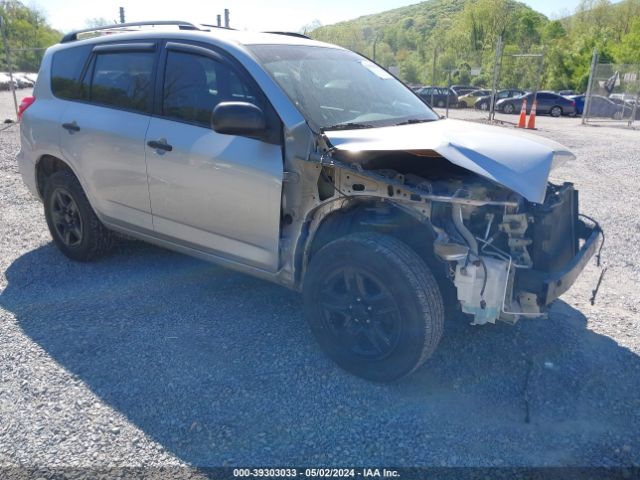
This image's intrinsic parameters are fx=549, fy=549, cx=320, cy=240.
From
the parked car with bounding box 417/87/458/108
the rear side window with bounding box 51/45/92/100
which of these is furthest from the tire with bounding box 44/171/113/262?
the parked car with bounding box 417/87/458/108

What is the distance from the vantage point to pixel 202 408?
2.92 meters

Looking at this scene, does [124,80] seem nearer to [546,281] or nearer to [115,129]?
[115,129]

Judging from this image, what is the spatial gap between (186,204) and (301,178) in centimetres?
97

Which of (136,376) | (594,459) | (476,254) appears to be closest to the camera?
(594,459)

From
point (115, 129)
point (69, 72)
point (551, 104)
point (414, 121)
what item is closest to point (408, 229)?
point (414, 121)

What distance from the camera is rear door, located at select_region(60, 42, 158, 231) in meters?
4.02

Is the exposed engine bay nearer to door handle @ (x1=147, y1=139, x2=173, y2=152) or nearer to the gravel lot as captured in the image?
the gravel lot

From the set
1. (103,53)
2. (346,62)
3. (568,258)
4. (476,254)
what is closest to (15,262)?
(103,53)

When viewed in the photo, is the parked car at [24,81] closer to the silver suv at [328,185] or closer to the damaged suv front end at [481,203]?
the silver suv at [328,185]

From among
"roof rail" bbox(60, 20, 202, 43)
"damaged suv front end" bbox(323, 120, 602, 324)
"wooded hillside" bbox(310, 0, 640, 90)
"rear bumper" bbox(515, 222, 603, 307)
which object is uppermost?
"wooded hillside" bbox(310, 0, 640, 90)

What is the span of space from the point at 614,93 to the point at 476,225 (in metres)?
24.0

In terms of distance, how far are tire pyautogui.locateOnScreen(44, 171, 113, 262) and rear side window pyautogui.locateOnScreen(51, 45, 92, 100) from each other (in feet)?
2.23

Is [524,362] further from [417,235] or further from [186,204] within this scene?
[186,204]

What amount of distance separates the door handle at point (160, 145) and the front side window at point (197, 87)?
0.66 ft
